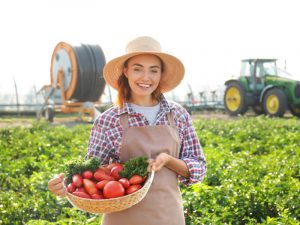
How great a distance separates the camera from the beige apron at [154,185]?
7.60ft

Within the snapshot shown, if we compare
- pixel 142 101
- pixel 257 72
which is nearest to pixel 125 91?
pixel 142 101

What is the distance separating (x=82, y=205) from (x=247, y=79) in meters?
15.7

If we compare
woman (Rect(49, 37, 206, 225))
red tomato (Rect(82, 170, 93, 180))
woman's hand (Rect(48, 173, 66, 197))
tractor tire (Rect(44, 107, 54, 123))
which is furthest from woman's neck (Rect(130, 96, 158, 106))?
tractor tire (Rect(44, 107, 54, 123))

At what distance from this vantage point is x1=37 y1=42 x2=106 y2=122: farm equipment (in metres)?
15.8

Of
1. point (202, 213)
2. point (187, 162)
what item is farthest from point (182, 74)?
point (202, 213)

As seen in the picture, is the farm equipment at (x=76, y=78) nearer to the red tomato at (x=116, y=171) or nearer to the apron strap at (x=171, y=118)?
the apron strap at (x=171, y=118)

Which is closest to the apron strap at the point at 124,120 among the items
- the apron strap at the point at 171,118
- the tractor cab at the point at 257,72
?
the apron strap at the point at 171,118

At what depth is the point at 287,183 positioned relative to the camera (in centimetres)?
449

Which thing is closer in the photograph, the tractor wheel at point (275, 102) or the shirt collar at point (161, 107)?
the shirt collar at point (161, 107)

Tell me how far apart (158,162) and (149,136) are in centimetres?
20

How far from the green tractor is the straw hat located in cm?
1334

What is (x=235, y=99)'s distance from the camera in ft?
58.5

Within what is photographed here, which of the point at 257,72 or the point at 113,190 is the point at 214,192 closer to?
the point at 113,190

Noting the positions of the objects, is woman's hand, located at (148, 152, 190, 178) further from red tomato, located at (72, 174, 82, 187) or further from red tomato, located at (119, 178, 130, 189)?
red tomato, located at (72, 174, 82, 187)
